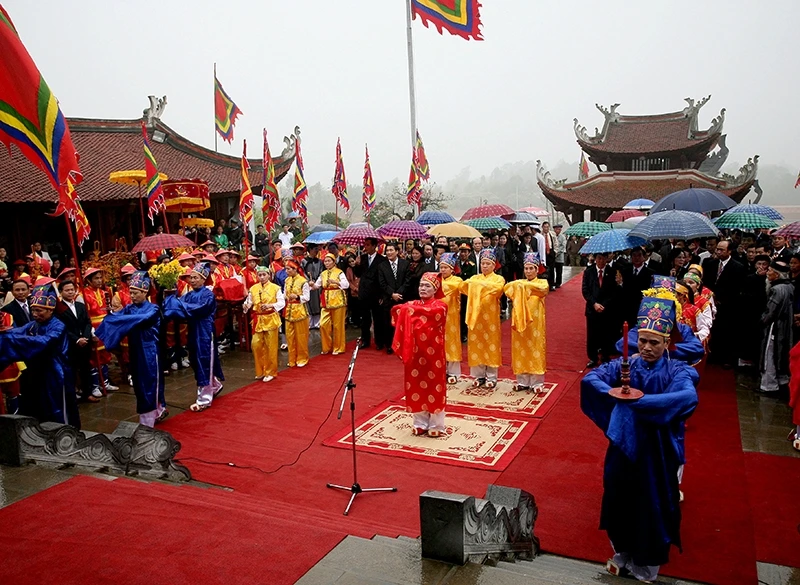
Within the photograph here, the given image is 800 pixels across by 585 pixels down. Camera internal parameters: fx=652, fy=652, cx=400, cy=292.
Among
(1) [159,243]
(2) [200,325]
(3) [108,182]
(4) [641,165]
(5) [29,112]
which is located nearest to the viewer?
(5) [29,112]

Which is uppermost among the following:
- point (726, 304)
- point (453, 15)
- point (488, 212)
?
point (453, 15)

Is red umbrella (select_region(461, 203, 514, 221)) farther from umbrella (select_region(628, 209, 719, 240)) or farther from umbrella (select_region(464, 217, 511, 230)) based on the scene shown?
umbrella (select_region(628, 209, 719, 240))

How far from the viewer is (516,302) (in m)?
7.40

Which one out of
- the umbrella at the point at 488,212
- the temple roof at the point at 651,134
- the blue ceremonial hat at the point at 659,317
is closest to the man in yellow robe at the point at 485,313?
the blue ceremonial hat at the point at 659,317

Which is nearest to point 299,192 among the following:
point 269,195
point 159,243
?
point 269,195

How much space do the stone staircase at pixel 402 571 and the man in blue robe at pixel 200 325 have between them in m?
4.35

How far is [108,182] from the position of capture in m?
15.4

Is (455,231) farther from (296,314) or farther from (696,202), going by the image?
(296,314)

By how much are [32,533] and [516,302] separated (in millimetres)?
→ 5218

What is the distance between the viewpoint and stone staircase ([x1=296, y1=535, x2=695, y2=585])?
10.1ft

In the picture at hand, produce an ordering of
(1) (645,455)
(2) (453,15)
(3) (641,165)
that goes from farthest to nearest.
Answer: (3) (641,165), (2) (453,15), (1) (645,455)

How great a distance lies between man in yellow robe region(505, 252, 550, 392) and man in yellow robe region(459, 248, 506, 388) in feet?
0.63

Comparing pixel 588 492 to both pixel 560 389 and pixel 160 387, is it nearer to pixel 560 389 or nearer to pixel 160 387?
pixel 560 389

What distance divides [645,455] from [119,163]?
53.6ft
